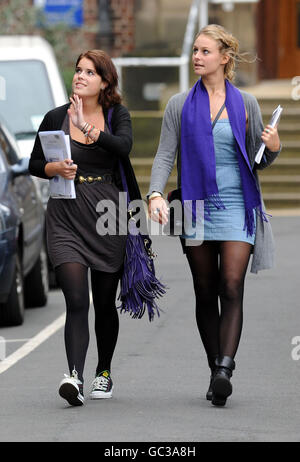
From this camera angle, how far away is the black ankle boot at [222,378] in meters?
7.52

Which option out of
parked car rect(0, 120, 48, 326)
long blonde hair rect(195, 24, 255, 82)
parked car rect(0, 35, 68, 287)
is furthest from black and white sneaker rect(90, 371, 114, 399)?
parked car rect(0, 35, 68, 287)

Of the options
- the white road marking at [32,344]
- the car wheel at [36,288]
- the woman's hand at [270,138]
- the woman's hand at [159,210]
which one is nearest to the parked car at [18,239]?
the car wheel at [36,288]

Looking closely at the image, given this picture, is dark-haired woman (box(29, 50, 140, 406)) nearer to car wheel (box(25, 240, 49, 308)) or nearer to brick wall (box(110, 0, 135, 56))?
car wheel (box(25, 240, 49, 308))

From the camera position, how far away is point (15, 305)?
36.8ft

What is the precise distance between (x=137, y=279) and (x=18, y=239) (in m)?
3.69

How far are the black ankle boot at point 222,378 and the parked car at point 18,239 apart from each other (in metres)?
3.43

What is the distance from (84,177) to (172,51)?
1651 cm

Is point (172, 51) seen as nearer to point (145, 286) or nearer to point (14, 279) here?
point (14, 279)

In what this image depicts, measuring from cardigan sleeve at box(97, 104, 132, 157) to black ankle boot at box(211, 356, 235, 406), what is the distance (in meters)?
1.17

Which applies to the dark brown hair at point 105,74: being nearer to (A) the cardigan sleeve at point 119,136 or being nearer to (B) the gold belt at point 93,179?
(A) the cardigan sleeve at point 119,136

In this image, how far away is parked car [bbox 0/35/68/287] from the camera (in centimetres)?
1447

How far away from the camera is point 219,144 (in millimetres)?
7656
